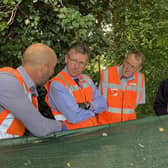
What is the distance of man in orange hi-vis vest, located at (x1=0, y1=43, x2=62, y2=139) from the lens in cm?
157

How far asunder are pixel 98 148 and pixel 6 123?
56cm

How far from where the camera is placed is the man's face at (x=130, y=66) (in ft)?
10.4

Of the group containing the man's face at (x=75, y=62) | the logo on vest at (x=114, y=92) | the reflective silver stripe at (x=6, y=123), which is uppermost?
the man's face at (x=75, y=62)

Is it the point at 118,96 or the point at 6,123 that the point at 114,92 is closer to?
the point at 118,96

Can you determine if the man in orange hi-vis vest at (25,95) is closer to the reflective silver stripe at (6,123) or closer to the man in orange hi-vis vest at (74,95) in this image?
the reflective silver stripe at (6,123)

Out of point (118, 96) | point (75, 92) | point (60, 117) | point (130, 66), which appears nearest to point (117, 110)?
point (118, 96)

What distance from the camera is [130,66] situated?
318 centimetres

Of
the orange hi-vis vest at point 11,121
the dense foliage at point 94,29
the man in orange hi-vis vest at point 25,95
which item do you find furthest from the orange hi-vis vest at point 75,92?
the dense foliage at point 94,29

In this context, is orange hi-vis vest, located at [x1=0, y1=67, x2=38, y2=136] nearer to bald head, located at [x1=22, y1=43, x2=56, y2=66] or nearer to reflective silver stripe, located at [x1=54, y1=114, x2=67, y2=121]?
bald head, located at [x1=22, y1=43, x2=56, y2=66]

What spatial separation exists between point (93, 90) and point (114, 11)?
2760 millimetres

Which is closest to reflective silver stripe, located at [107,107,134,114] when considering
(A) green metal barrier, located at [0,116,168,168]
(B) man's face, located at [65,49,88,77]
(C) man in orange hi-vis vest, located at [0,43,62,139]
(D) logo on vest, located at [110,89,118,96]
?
(D) logo on vest, located at [110,89,118,96]

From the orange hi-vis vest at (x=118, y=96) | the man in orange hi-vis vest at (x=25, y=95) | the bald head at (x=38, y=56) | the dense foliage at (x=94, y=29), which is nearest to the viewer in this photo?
the man in orange hi-vis vest at (x=25, y=95)

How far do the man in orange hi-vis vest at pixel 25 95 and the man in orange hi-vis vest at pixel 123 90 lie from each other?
138 cm

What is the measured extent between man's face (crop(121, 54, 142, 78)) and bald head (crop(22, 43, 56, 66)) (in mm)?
1447
